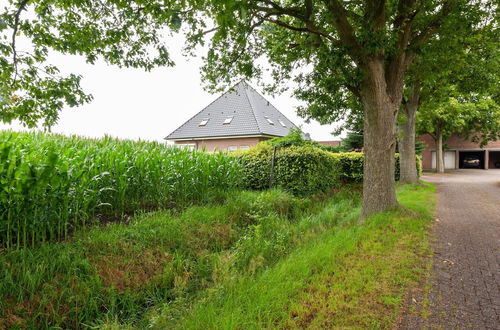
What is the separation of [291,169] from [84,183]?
6847mm

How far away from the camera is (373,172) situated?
6.58 metres

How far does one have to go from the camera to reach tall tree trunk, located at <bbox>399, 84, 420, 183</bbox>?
1444 centimetres

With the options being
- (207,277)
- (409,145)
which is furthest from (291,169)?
(409,145)

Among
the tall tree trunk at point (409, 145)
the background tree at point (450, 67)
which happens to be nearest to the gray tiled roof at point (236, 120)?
the tall tree trunk at point (409, 145)

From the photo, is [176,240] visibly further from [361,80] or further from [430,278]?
[361,80]

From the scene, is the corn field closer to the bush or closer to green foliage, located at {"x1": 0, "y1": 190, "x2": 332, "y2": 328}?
green foliage, located at {"x1": 0, "y1": 190, "x2": 332, "y2": 328}

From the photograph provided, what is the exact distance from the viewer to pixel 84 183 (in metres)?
4.73

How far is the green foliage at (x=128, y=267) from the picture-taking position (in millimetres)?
3174

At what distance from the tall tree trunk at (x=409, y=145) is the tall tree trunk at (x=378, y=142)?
8788 mm

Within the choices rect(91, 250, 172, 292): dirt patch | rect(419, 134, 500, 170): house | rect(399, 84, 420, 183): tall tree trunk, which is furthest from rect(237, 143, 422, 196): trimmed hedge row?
rect(419, 134, 500, 170): house

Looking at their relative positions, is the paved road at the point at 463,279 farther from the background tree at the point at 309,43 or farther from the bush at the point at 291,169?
the bush at the point at 291,169

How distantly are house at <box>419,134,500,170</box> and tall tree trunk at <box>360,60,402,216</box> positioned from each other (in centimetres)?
3514

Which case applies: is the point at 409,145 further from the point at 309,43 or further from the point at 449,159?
the point at 449,159

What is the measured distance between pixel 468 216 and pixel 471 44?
5.51 metres
